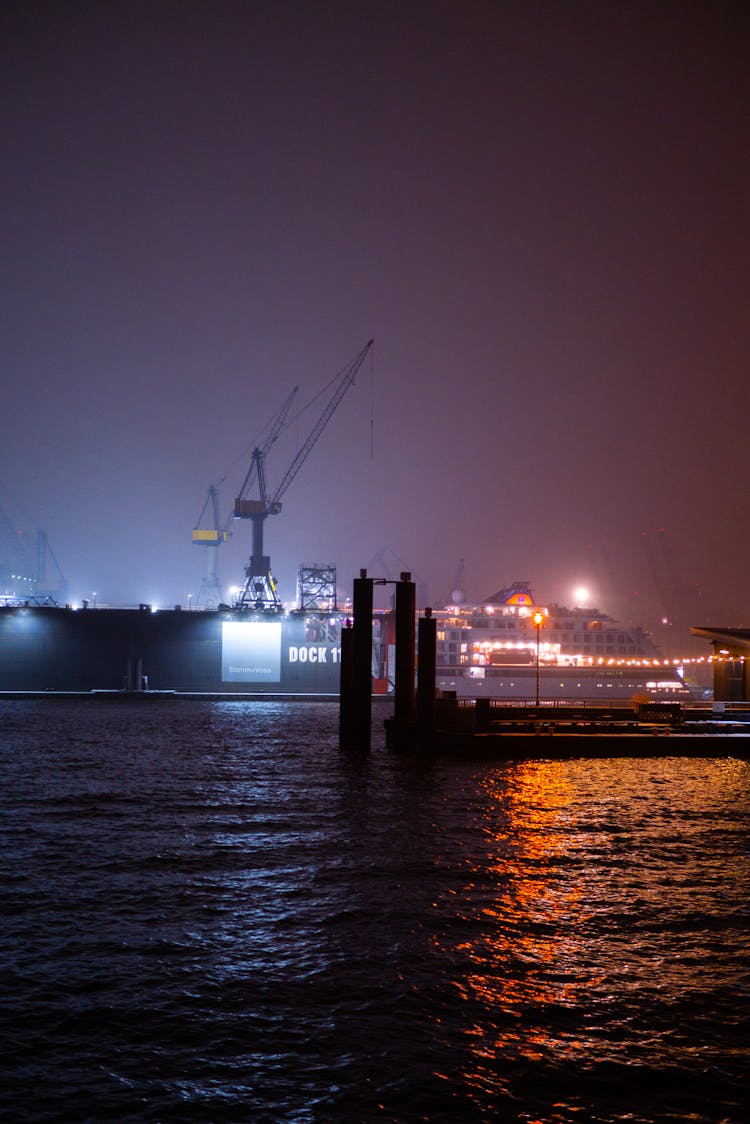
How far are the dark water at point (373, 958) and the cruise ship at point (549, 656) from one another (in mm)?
74241

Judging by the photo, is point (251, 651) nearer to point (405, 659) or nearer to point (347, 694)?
point (347, 694)

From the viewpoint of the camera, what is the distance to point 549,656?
4200 inches

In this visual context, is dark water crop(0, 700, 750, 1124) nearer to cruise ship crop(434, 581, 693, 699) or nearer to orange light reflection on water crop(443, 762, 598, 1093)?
orange light reflection on water crop(443, 762, 598, 1093)

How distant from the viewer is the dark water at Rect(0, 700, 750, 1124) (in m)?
9.70

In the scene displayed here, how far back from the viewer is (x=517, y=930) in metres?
15.3

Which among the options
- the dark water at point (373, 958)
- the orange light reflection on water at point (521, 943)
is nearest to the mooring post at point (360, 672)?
the dark water at point (373, 958)

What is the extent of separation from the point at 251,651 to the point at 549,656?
36.1 m

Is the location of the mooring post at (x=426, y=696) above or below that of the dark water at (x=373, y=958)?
above

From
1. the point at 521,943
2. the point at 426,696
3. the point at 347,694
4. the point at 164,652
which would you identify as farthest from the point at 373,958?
the point at 164,652

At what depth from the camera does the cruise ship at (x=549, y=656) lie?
104 meters

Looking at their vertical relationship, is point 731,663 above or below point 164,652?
above

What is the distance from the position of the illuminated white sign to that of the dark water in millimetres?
59918

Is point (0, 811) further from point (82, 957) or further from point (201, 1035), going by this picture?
point (201, 1035)

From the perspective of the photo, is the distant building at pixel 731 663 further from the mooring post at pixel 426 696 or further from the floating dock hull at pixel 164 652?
the floating dock hull at pixel 164 652
